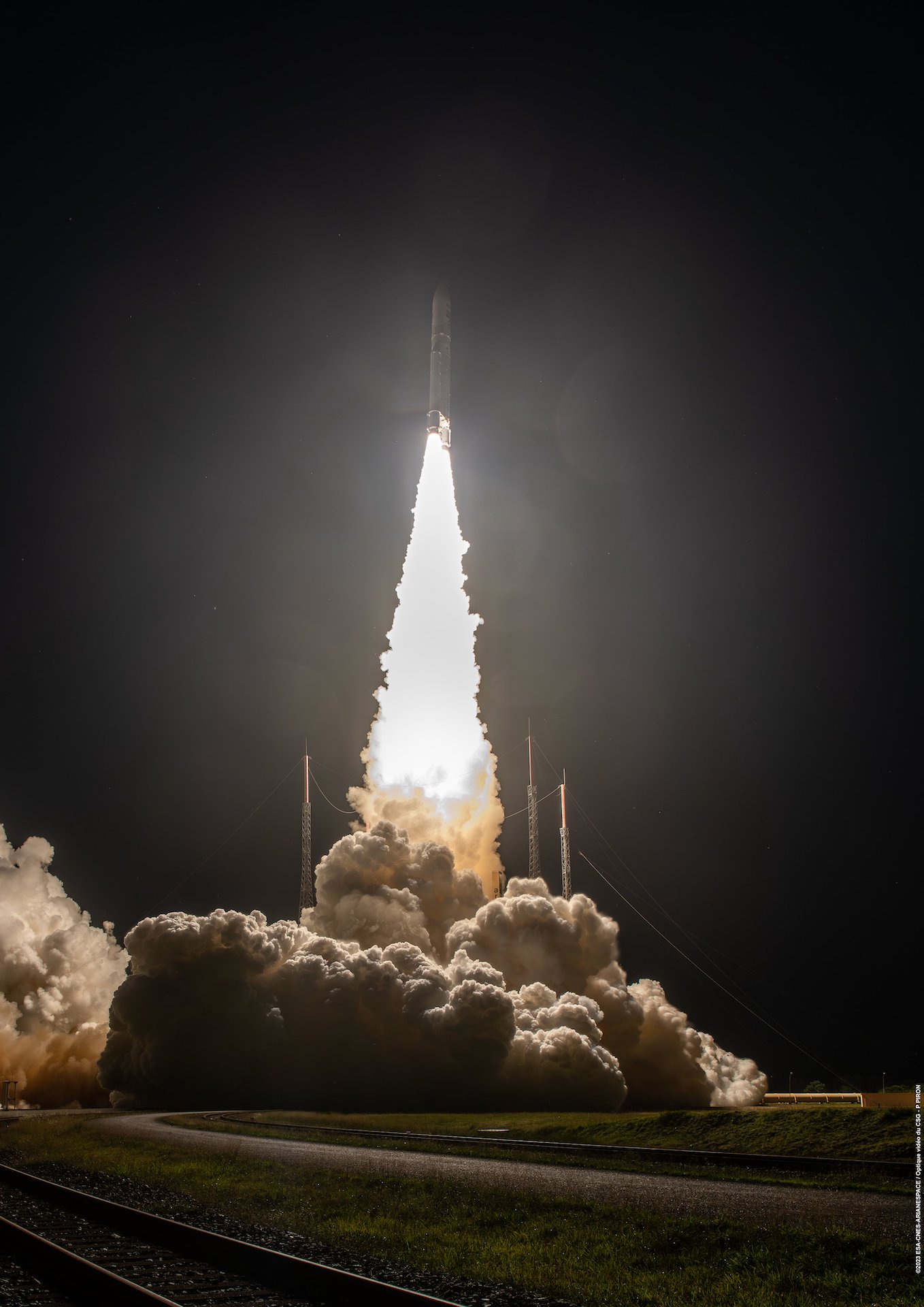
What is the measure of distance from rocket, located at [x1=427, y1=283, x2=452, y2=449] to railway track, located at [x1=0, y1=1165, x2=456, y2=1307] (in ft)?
148

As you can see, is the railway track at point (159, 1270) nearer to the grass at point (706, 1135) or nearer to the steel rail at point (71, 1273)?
the steel rail at point (71, 1273)

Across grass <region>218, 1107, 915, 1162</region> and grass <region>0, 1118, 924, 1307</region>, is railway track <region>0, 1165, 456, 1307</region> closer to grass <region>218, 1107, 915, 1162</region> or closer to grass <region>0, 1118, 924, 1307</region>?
grass <region>0, 1118, 924, 1307</region>

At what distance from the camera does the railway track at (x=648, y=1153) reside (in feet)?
69.7

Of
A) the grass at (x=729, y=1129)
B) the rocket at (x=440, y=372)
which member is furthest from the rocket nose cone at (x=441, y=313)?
the grass at (x=729, y=1129)

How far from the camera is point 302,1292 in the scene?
10.4 meters

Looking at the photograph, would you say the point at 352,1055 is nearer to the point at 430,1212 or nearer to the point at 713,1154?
the point at 713,1154

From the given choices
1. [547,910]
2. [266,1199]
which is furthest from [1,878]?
[266,1199]

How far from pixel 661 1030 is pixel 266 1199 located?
38.9 m

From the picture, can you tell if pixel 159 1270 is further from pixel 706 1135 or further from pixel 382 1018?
pixel 382 1018

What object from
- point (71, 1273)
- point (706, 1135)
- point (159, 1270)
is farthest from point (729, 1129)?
point (71, 1273)

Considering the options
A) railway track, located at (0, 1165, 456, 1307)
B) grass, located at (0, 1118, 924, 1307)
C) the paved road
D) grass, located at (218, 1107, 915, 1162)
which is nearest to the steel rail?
railway track, located at (0, 1165, 456, 1307)

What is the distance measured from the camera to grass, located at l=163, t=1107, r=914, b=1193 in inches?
803

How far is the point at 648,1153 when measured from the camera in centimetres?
2403

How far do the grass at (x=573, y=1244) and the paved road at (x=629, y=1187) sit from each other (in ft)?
3.18
